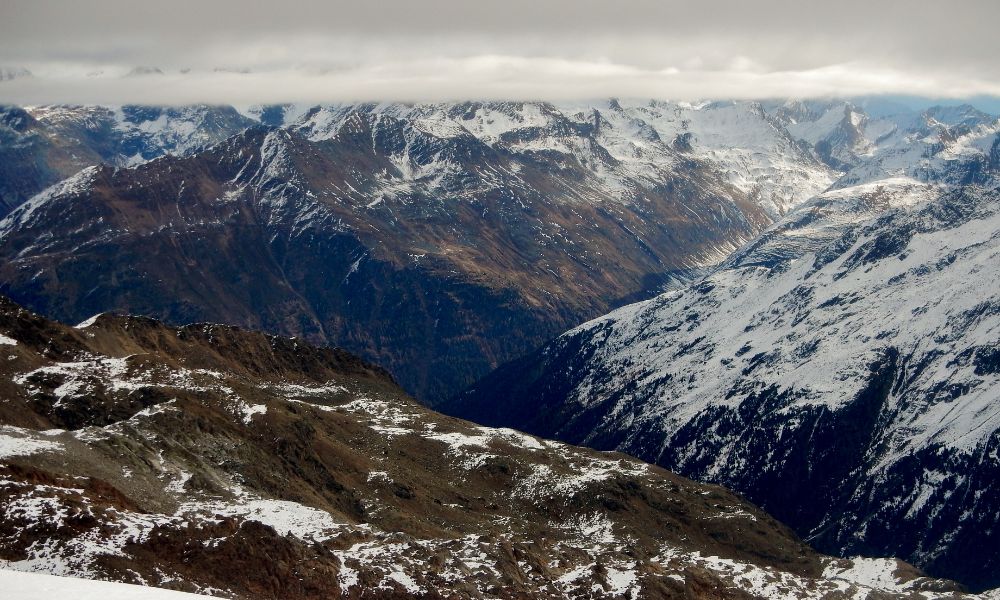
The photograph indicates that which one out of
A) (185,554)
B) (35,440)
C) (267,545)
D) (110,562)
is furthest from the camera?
(35,440)

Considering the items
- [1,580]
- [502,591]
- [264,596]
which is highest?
[1,580]

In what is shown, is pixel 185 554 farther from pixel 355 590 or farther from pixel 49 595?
pixel 49 595

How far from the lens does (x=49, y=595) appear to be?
63.9m

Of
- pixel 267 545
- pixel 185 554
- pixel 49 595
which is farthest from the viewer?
pixel 267 545

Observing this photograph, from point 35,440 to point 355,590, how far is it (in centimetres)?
5915

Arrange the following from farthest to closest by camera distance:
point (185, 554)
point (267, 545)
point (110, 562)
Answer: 1. point (267, 545)
2. point (185, 554)
3. point (110, 562)

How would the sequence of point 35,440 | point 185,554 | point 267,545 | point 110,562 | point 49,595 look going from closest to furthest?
point 49,595 → point 110,562 → point 185,554 → point 267,545 → point 35,440

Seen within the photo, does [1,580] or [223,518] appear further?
[223,518]

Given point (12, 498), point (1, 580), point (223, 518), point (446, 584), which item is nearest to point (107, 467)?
point (223, 518)

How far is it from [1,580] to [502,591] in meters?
140

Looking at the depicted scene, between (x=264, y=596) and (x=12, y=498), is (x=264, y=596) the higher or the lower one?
the lower one

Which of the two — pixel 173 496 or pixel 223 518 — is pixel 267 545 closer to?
pixel 223 518

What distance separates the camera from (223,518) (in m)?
175

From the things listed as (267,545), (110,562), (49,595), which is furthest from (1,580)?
(267,545)
